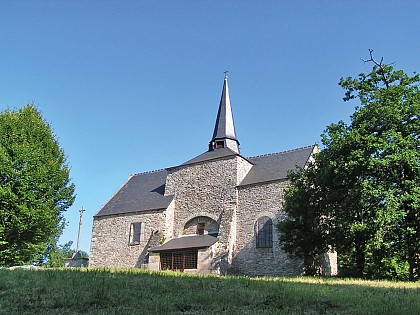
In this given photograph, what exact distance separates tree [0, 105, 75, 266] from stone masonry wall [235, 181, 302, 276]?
37.1ft

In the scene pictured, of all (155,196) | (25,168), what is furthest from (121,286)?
(155,196)

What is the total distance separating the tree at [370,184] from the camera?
54.5 feet

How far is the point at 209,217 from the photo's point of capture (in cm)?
2723

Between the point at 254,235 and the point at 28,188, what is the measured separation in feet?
44.9

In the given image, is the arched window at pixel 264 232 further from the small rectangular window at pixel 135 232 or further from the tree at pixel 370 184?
the small rectangular window at pixel 135 232

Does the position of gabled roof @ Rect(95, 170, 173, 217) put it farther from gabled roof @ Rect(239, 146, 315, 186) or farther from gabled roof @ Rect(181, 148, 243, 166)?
gabled roof @ Rect(239, 146, 315, 186)

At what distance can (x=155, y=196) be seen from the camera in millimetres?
30797

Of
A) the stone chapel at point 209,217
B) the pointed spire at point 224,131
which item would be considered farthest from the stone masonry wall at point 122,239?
the pointed spire at point 224,131

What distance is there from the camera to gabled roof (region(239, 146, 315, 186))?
26.1 meters

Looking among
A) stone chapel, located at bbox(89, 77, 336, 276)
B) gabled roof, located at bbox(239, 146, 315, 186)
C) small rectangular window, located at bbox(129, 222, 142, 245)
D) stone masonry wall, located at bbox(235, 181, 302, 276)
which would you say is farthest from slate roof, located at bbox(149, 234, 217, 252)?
gabled roof, located at bbox(239, 146, 315, 186)

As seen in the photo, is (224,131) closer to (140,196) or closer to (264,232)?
(140,196)

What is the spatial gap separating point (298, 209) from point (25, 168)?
52.1 feet

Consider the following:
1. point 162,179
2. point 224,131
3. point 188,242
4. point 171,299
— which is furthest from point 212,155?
point 171,299

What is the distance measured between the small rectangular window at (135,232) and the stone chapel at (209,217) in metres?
0.07
